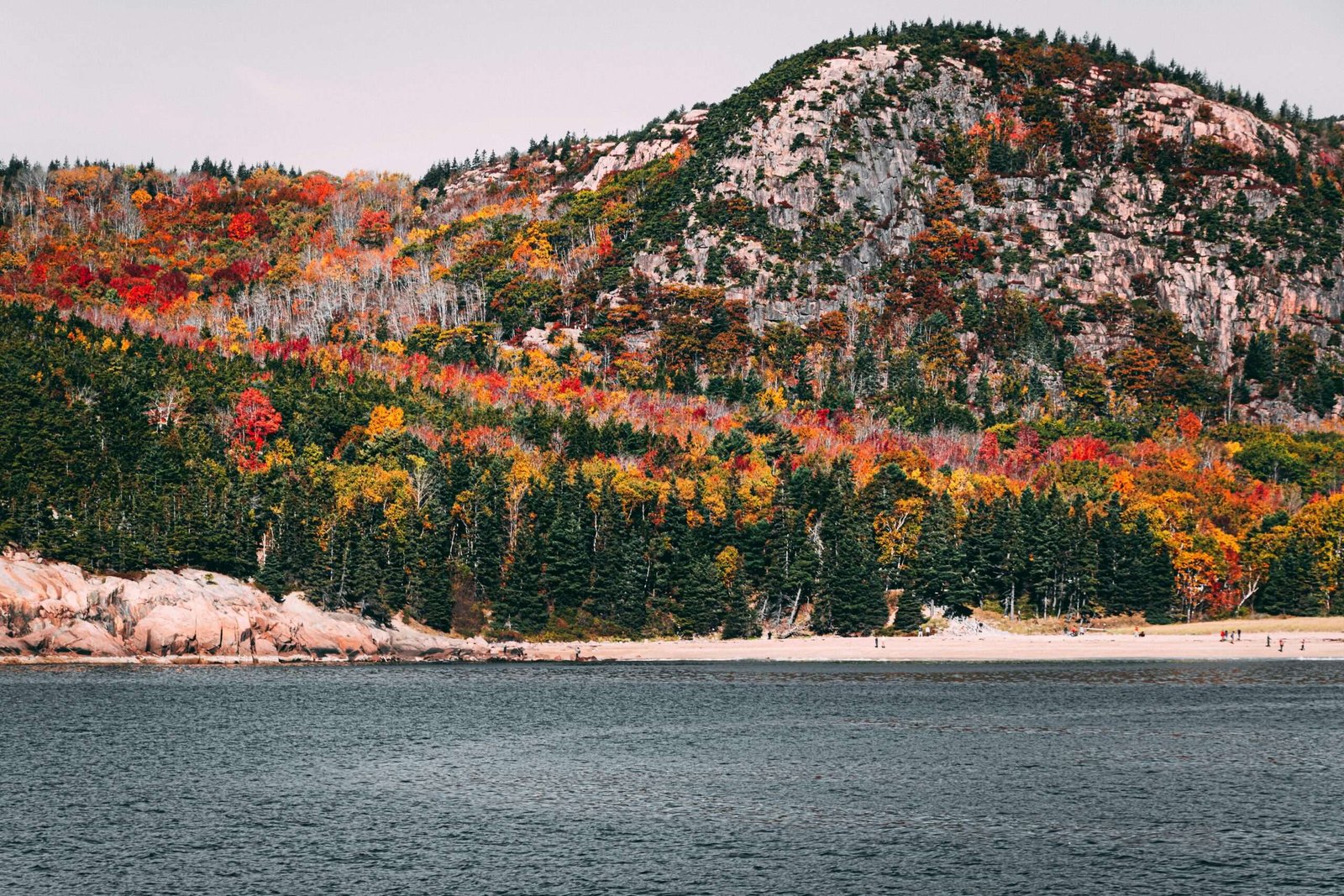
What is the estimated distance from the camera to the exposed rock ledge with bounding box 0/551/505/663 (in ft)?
405

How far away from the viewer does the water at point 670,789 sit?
46.2m

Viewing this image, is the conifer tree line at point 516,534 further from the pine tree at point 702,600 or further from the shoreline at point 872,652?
the shoreline at point 872,652

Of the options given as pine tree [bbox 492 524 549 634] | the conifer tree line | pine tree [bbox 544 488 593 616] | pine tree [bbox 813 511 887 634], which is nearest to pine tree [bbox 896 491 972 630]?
the conifer tree line

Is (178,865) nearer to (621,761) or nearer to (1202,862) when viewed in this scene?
(621,761)

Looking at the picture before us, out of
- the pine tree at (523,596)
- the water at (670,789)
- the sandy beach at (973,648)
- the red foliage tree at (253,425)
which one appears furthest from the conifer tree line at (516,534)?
the water at (670,789)

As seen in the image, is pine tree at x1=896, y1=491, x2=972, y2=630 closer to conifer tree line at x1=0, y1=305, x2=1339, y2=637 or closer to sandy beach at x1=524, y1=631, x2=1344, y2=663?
conifer tree line at x1=0, y1=305, x2=1339, y2=637

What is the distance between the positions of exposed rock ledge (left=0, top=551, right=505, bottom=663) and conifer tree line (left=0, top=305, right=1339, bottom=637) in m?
2.57

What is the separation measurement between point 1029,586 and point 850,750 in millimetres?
85176

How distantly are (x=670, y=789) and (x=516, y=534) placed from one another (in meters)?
89.0

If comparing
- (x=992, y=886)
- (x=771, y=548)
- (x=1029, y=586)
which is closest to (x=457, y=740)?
(x=992, y=886)

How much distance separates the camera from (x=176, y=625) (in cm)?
12900

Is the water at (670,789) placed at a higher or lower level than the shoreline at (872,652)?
higher

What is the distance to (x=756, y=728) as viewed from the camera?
83.8 metres

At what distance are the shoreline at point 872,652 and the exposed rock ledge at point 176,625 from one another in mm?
487
